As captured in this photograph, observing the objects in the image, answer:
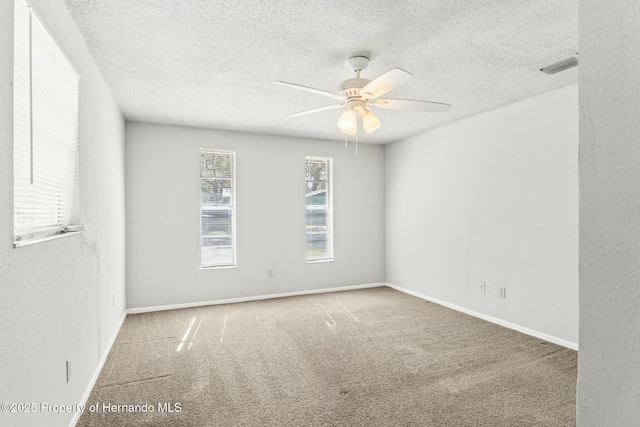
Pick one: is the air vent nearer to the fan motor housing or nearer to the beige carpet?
the fan motor housing

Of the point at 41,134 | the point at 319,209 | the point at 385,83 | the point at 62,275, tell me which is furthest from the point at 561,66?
the point at 62,275

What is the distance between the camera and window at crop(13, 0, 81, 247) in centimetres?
144

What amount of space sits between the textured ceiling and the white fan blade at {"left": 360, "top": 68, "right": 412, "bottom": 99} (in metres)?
0.27

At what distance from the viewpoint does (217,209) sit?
4.88 m

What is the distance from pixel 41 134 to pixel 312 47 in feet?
5.49

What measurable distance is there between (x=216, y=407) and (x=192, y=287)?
8.65 feet

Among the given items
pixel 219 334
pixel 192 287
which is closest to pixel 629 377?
pixel 219 334

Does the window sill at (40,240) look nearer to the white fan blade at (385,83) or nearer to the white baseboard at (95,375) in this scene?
the white baseboard at (95,375)

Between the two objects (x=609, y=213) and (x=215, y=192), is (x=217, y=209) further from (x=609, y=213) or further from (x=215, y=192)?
(x=609, y=213)

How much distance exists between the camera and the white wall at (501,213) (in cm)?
327

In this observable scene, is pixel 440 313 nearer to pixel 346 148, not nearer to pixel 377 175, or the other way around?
pixel 377 175

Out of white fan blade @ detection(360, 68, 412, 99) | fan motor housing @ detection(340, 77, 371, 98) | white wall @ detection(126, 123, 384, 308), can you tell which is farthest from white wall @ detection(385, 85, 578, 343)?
fan motor housing @ detection(340, 77, 371, 98)

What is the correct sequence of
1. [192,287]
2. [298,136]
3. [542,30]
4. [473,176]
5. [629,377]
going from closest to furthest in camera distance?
[629,377] → [542,30] → [473,176] → [192,287] → [298,136]

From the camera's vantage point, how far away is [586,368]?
653mm
